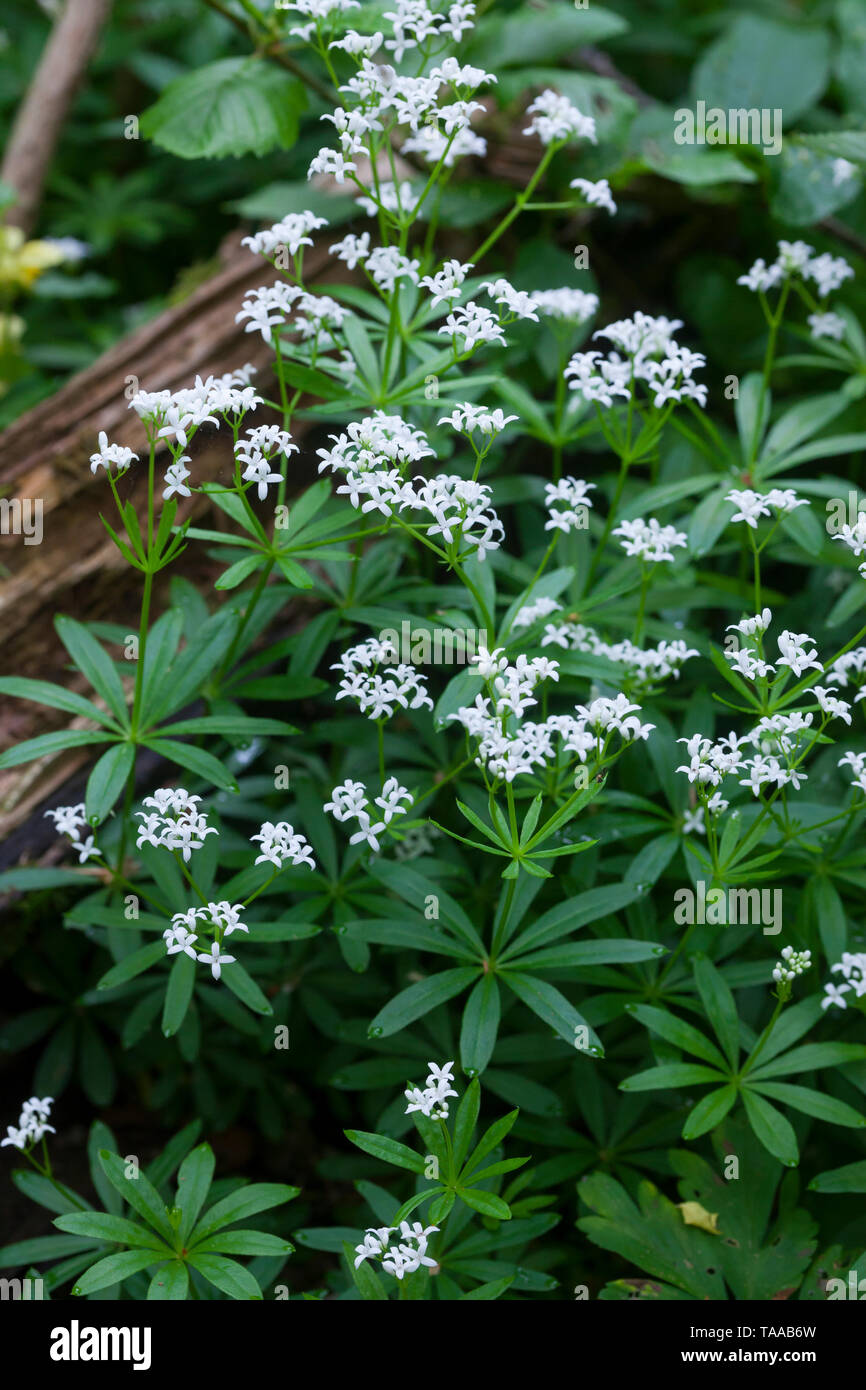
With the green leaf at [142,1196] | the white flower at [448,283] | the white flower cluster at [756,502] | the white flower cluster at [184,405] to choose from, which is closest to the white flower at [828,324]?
the white flower cluster at [756,502]

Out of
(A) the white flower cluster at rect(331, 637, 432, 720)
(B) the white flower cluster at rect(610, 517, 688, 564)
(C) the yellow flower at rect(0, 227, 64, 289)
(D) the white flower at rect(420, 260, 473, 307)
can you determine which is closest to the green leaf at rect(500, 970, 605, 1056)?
(A) the white flower cluster at rect(331, 637, 432, 720)

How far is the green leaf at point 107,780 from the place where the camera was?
94.8 inches

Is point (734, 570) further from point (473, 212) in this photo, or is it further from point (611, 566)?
point (473, 212)

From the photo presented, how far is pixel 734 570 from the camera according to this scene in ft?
12.3

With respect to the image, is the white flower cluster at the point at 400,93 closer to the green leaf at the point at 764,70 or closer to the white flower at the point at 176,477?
the white flower at the point at 176,477

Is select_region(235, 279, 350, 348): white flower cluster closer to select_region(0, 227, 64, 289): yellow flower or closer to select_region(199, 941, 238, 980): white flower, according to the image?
select_region(199, 941, 238, 980): white flower

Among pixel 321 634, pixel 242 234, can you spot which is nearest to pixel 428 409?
pixel 321 634

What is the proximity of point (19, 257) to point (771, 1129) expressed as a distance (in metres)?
3.88

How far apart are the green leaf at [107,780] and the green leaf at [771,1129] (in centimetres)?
145

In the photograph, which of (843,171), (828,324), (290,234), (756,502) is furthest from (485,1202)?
(843,171)

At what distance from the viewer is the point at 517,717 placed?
228cm

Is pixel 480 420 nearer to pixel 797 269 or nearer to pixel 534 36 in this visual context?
pixel 797 269

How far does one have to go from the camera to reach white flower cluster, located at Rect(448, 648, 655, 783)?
2.20 m

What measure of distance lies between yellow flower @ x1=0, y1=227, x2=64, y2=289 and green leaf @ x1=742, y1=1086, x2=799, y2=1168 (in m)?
3.69
